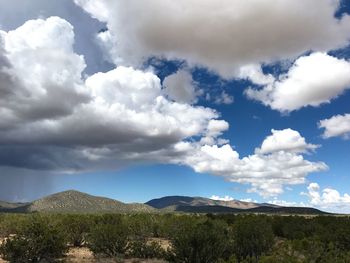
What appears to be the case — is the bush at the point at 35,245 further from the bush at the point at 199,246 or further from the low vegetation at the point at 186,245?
the bush at the point at 199,246

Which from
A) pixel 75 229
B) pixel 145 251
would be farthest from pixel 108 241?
pixel 75 229

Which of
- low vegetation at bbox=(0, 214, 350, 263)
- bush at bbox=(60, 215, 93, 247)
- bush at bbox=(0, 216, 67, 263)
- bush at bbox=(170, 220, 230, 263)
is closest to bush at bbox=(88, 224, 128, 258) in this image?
low vegetation at bbox=(0, 214, 350, 263)

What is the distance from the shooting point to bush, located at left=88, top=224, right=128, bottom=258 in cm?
2925

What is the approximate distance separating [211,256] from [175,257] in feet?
7.12

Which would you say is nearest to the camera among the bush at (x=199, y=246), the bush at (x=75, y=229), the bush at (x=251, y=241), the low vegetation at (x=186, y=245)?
the low vegetation at (x=186, y=245)

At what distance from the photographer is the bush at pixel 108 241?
29.2 meters

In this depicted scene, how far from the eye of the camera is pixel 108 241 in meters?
29.4

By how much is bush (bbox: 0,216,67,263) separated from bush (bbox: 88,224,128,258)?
2.49 metres

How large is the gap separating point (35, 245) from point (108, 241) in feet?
17.6

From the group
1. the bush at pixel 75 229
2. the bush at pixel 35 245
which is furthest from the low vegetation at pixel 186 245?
the bush at pixel 75 229

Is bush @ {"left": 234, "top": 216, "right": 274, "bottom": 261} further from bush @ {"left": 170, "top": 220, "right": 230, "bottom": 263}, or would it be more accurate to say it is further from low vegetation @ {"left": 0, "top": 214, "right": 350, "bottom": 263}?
bush @ {"left": 170, "top": 220, "right": 230, "bottom": 263}

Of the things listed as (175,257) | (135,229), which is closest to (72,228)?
(135,229)

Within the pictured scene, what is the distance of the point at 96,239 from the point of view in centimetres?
2927

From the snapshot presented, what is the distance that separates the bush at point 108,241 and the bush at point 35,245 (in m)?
2.49
